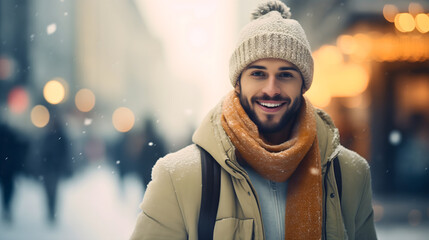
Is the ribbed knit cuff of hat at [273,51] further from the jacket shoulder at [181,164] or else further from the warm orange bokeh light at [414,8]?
the warm orange bokeh light at [414,8]

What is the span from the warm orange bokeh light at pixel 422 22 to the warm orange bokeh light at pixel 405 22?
0.14m

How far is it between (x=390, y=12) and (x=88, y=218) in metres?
10.9

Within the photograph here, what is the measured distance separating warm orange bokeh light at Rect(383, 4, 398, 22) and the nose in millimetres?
11503

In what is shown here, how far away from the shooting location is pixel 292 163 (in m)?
2.20

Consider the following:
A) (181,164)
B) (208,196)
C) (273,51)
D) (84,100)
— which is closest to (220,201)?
(208,196)

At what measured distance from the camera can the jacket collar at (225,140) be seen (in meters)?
2.06

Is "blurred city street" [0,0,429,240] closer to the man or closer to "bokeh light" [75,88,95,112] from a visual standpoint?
the man

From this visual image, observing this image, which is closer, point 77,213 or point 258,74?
point 258,74

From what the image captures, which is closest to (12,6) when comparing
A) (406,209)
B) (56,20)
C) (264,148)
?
(56,20)

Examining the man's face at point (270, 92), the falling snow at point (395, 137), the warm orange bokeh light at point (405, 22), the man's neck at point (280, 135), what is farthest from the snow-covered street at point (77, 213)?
the warm orange bokeh light at point (405, 22)

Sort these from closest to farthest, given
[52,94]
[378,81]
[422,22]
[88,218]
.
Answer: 1. [88,218]
2. [422,22]
3. [378,81]
4. [52,94]

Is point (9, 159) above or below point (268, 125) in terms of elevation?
below

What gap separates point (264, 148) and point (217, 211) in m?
0.48

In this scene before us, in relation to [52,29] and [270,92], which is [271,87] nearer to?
[270,92]
